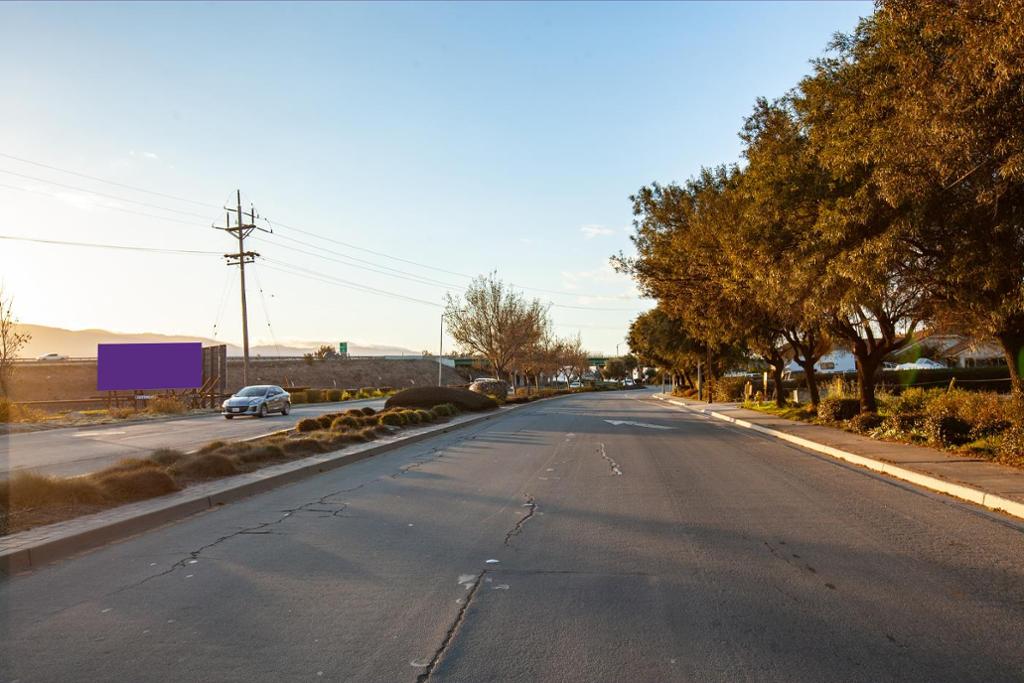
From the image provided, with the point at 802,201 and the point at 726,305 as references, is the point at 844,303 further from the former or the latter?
the point at 726,305

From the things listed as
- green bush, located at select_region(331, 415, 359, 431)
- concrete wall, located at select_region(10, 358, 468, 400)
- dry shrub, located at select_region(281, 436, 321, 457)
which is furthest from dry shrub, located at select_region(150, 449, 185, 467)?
concrete wall, located at select_region(10, 358, 468, 400)

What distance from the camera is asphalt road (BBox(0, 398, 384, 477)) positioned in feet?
→ 51.8

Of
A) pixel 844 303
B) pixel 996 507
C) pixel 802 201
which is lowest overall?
pixel 996 507

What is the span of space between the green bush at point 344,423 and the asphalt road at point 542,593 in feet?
29.9

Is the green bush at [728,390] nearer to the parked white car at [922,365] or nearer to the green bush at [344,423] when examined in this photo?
the parked white car at [922,365]

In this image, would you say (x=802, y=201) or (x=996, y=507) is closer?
(x=996, y=507)

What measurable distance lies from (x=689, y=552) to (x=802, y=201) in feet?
34.0

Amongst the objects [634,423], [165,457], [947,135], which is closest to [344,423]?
[165,457]

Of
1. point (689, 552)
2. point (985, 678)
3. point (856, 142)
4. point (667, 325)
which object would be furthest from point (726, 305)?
point (667, 325)

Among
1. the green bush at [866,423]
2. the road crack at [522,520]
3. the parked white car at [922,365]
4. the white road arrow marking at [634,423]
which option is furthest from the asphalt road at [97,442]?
the parked white car at [922,365]

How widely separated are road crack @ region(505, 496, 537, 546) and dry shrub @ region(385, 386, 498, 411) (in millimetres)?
20992

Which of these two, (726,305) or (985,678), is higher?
(726,305)

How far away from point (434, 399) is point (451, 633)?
91.5ft

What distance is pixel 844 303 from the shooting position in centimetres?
1505
